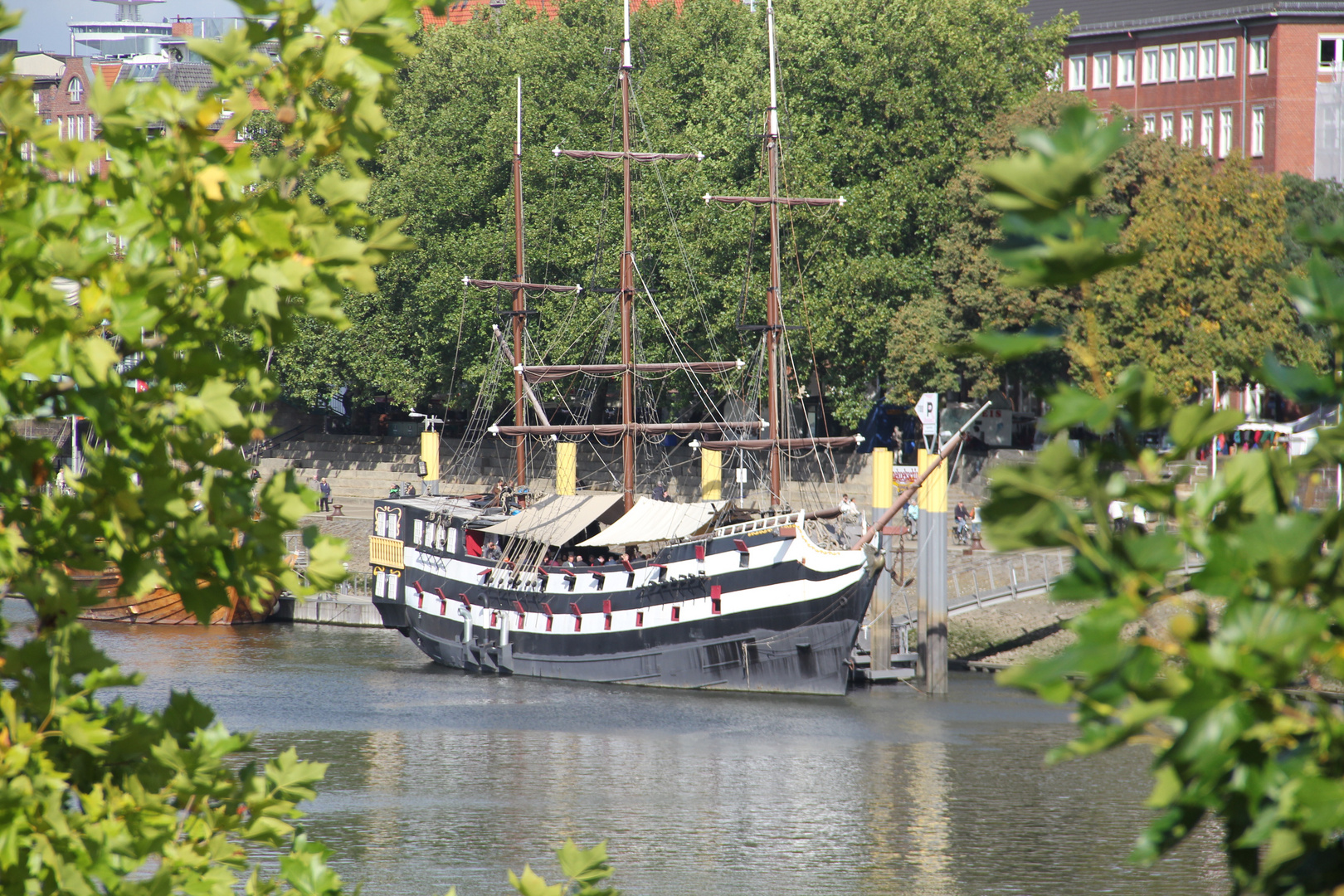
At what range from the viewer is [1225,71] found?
7619 cm

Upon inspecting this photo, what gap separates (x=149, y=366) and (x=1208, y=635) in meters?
2.60

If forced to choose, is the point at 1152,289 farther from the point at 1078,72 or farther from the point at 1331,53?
the point at 1078,72

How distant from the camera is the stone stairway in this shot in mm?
63406

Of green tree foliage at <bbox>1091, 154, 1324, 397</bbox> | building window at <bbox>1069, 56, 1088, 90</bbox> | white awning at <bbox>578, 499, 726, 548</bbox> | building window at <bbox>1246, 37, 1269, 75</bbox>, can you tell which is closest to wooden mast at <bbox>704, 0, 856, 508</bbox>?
white awning at <bbox>578, 499, 726, 548</bbox>

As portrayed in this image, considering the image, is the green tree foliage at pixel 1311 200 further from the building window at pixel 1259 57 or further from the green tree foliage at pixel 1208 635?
the green tree foliage at pixel 1208 635

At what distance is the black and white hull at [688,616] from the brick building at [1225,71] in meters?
35.9

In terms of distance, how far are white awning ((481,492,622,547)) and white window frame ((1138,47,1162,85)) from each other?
4821 centimetres

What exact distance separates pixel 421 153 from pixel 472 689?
32.4 m

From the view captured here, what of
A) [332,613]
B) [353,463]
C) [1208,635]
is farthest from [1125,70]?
[1208,635]

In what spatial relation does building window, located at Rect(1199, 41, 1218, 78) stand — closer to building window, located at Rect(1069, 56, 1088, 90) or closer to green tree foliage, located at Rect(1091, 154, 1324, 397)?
building window, located at Rect(1069, 56, 1088, 90)

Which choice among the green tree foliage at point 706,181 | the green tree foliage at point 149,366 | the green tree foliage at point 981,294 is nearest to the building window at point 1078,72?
the green tree foliage at point 706,181

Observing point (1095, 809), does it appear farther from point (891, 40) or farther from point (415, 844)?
point (891, 40)

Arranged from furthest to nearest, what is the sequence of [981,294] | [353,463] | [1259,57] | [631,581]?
[1259,57]
[353,463]
[981,294]
[631,581]

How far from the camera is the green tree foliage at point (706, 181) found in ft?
178
